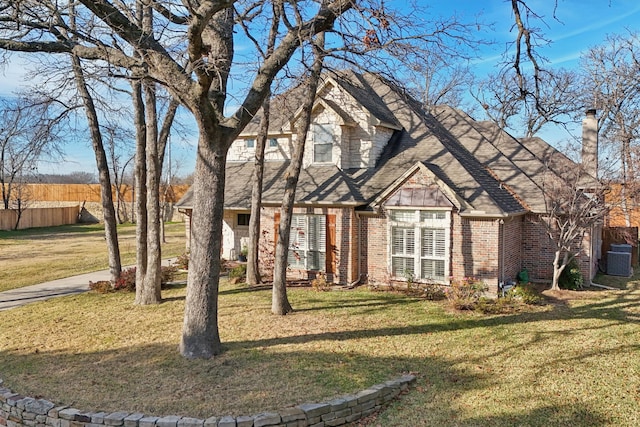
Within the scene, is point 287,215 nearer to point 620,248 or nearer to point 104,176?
point 104,176

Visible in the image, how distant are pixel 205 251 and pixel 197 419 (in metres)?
2.71

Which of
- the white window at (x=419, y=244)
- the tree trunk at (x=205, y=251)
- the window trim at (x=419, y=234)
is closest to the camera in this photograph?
the tree trunk at (x=205, y=251)

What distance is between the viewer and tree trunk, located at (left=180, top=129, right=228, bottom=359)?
744cm

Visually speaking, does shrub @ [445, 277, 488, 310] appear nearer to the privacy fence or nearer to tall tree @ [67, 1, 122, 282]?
tall tree @ [67, 1, 122, 282]

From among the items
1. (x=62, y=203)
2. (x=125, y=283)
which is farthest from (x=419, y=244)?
(x=62, y=203)

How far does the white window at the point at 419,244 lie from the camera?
12914 mm

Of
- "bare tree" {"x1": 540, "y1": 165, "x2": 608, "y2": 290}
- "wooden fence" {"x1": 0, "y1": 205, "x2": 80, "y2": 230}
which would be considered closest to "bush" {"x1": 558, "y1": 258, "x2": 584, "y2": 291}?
"bare tree" {"x1": 540, "y1": 165, "x2": 608, "y2": 290}

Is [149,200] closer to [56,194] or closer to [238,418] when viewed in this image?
[238,418]

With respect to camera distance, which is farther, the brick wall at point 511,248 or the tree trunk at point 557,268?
the tree trunk at point 557,268

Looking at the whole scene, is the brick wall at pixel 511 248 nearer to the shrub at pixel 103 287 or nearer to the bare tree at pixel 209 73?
the bare tree at pixel 209 73

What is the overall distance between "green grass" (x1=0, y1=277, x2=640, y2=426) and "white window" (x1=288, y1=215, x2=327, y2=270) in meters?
2.94

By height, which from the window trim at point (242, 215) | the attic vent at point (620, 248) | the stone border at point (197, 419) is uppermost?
the window trim at point (242, 215)

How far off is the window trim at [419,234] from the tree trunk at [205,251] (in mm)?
7050

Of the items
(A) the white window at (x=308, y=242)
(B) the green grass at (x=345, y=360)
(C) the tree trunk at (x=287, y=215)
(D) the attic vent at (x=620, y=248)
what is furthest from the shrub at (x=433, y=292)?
(D) the attic vent at (x=620, y=248)
